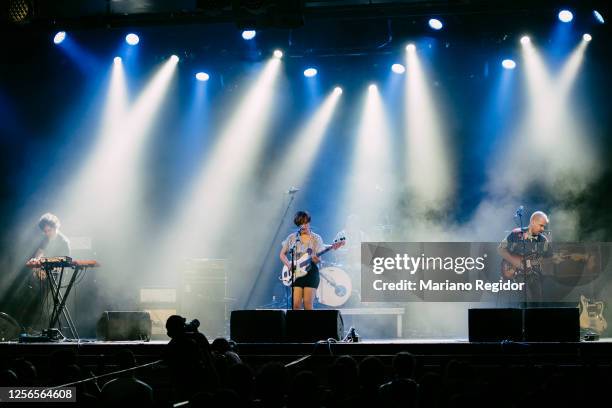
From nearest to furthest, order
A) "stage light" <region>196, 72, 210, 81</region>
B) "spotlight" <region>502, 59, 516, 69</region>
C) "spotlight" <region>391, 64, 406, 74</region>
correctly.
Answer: "spotlight" <region>502, 59, 516, 69</region>, "spotlight" <region>391, 64, 406, 74</region>, "stage light" <region>196, 72, 210, 81</region>

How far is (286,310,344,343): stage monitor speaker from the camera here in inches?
330

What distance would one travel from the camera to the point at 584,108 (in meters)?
13.1

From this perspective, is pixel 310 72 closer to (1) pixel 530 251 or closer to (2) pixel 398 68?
(2) pixel 398 68

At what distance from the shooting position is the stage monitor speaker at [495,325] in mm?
8133

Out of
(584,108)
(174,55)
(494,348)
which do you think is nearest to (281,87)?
(174,55)

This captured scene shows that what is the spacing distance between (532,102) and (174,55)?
22.3 ft

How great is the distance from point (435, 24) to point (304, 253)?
447 centimetres

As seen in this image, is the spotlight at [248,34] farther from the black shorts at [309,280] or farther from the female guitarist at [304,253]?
the black shorts at [309,280]

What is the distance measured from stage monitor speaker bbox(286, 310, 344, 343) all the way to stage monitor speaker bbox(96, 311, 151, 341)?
2.58 meters

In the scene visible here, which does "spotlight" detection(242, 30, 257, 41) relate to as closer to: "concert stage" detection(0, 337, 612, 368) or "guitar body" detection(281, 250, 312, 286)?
"guitar body" detection(281, 250, 312, 286)

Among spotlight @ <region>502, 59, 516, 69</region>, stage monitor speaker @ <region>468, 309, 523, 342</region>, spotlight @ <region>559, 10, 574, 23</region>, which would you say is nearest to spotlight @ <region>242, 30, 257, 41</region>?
spotlight @ <region>502, 59, 516, 69</region>

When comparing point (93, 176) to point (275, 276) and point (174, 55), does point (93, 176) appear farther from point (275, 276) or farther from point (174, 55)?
point (275, 276)

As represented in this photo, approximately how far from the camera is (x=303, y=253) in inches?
410

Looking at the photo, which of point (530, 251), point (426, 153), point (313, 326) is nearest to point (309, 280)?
point (313, 326)
